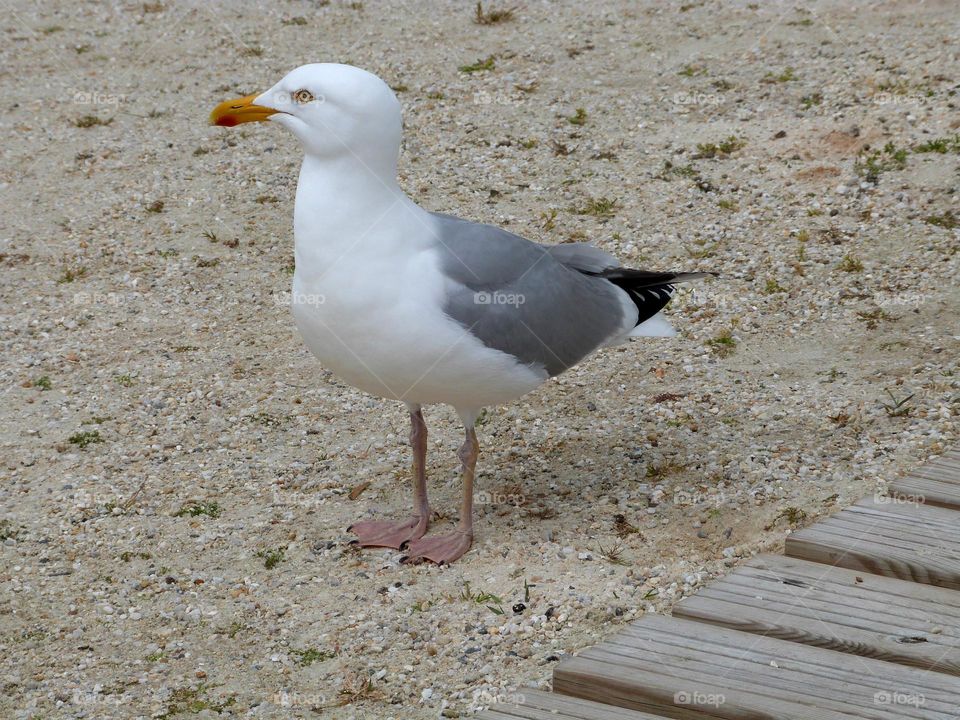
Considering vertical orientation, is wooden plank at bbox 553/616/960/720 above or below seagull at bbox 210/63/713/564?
below

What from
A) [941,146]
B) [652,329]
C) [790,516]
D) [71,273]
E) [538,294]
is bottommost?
[790,516]

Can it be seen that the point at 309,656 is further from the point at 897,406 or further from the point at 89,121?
the point at 89,121

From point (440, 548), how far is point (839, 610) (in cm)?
210

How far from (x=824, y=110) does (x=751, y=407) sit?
3993 mm

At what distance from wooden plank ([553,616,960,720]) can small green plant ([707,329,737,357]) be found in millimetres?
3468

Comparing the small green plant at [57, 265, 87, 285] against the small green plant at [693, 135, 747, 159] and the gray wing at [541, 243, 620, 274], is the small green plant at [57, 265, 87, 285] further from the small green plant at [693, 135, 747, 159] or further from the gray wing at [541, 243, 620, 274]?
the small green plant at [693, 135, 747, 159]

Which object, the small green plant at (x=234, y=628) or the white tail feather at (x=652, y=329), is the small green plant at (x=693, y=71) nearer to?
the white tail feather at (x=652, y=329)

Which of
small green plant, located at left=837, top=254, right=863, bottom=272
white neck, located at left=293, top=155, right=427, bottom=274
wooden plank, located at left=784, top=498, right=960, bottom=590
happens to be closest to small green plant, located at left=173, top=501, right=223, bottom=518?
white neck, located at left=293, top=155, right=427, bottom=274

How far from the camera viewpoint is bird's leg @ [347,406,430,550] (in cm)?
567

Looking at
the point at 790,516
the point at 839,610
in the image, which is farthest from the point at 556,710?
the point at 790,516

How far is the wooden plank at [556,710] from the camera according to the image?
3.55 m

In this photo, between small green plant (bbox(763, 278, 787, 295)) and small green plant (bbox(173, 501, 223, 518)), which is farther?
small green plant (bbox(763, 278, 787, 295))

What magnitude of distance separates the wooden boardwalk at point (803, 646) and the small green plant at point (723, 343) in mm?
2795

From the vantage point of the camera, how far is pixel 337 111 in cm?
479
